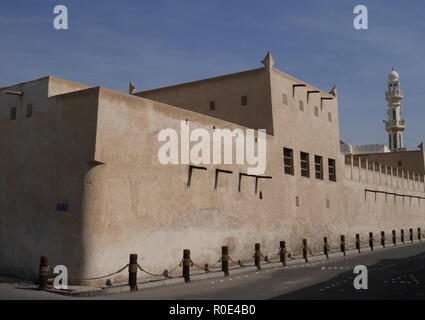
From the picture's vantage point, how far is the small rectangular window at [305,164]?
25547mm

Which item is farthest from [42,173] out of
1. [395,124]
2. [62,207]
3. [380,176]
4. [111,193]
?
[395,124]

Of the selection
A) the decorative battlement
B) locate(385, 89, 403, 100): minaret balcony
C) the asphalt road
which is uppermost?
locate(385, 89, 403, 100): minaret balcony

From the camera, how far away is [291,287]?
42.7 ft

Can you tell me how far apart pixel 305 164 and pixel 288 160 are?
1.94m

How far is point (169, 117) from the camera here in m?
16.4

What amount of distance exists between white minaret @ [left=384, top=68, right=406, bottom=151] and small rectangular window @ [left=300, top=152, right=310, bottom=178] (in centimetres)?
5804

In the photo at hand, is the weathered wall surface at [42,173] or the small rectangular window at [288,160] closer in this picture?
the weathered wall surface at [42,173]

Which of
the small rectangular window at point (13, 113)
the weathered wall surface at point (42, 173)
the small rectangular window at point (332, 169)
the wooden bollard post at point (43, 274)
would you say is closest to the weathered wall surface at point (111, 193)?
the weathered wall surface at point (42, 173)

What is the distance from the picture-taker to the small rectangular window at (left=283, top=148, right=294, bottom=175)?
24.0m

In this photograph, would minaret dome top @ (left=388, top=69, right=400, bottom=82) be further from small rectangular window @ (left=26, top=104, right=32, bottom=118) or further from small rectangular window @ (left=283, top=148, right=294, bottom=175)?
small rectangular window @ (left=26, top=104, right=32, bottom=118)

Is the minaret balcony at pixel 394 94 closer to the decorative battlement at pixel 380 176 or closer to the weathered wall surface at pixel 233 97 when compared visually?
the decorative battlement at pixel 380 176

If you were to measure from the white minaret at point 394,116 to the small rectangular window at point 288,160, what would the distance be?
196 ft

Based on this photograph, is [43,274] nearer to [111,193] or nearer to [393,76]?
[111,193]

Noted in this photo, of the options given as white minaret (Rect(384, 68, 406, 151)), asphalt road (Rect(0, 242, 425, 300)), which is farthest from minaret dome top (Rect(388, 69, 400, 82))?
asphalt road (Rect(0, 242, 425, 300))
